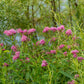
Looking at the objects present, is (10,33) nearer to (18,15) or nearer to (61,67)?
(61,67)

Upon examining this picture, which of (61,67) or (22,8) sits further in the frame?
(22,8)

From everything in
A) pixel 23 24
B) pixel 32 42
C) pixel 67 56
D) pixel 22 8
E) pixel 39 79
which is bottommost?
pixel 39 79

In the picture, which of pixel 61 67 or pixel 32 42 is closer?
pixel 61 67

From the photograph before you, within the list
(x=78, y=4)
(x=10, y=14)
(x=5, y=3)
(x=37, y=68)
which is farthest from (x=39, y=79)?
(x=78, y=4)

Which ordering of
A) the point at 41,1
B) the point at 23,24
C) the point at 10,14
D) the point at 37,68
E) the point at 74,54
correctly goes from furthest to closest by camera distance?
the point at 41,1, the point at 23,24, the point at 10,14, the point at 37,68, the point at 74,54

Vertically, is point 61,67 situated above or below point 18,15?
below

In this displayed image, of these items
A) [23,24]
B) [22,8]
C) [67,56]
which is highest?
[22,8]

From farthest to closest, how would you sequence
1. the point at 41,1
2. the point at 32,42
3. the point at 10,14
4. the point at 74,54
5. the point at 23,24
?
the point at 41,1 → the point at 23,24 → the point at 10,14 → the point at 32,42 → the point at 74,54

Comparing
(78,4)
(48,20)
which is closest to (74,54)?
(48,20)

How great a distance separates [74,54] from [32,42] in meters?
0.83

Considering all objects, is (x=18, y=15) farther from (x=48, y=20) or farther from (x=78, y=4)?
(x=78, y=4)

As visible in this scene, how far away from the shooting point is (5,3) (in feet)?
8.83

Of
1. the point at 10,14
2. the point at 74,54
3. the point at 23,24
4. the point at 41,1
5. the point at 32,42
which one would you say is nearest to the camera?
the point at 74,54

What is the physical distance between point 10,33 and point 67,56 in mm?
660
